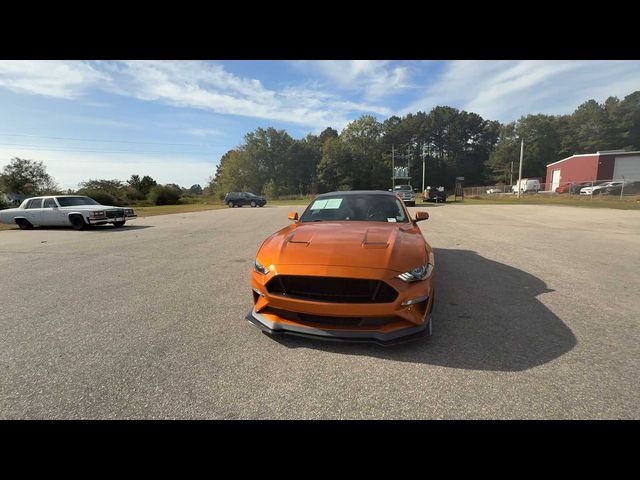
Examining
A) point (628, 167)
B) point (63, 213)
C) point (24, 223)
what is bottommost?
point (24, 223)

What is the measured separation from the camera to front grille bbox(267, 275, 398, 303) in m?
2.59

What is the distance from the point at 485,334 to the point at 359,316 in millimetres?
1407

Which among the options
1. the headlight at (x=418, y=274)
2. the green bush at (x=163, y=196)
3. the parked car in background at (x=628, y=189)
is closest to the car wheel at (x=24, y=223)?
the headlight at (x=418, y=274)

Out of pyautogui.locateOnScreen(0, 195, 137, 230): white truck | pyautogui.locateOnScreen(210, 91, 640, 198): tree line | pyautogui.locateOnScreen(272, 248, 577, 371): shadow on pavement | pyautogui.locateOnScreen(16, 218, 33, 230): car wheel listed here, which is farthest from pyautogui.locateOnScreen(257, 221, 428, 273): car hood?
pyautogui.locateOnScreen(210, 91, 640, 198): tree line

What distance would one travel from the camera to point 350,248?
9.62 feet

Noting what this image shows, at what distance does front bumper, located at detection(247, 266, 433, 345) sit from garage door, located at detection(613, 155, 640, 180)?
185 feet

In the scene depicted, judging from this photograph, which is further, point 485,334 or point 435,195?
point 435,195

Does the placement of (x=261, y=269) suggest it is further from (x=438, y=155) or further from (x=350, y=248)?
(x=438, y=155)

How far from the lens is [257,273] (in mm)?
3029

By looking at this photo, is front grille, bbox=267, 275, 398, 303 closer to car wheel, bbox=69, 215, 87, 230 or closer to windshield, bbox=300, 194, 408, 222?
windshield, bbox=300, 194, 408, 222

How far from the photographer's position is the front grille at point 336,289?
2594 mm

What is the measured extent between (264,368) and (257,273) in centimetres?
91

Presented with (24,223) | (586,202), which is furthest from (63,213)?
(586,202)
